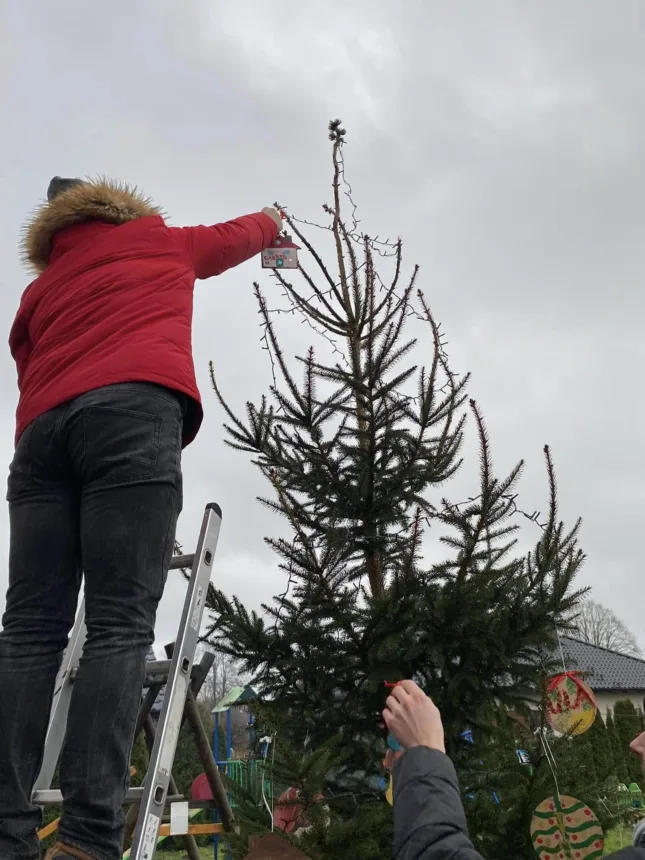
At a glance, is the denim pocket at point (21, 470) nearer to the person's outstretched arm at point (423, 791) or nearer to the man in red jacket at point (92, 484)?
the man in red jacket at point (92, 484)

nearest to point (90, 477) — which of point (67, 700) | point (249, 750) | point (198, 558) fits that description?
point (198, 558)

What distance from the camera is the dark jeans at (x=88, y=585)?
1610 mm

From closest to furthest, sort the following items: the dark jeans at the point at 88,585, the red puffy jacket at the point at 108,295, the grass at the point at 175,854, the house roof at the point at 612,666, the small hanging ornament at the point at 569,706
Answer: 1. the dark jeans at the point at 88,585
2. the red puffy jacket at the point at 108,295
3. the small hanging ornament at the point at 569,706
4. the grass at the point at 175,854
5. the house roof at the point at 612,666

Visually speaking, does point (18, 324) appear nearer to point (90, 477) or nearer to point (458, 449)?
point (90, 477)

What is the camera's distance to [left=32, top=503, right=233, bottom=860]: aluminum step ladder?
1.77 m

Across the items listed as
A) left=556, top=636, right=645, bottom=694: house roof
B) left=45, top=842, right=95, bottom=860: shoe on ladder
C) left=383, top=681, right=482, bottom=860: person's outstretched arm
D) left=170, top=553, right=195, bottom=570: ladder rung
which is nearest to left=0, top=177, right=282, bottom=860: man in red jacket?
left=45, top=842, right=95, bottom=860: shoe on ladder

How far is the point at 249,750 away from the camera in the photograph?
3.45 meters

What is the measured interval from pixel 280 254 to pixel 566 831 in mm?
2359

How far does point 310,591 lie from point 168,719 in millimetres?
1525

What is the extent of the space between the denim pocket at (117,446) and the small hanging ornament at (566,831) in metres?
1.64

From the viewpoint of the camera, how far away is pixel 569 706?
9.48 ft

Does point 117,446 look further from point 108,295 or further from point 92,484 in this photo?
point 108,295

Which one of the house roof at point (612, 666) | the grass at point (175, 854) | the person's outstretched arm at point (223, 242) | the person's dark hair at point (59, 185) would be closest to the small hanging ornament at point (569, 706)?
the person's outstretched arm at point (223, 242)

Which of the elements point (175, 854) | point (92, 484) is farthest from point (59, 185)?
point (175, 854)
